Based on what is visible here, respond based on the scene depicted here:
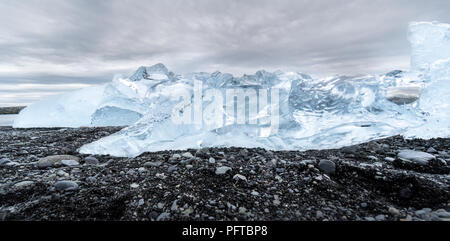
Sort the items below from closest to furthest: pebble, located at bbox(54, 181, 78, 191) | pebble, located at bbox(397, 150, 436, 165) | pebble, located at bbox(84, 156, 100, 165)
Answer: pebble, located at bbox(54, 181, 78, 191)
pebble, located at bbox(397, 150, 436, 165)
pebble, located at bbox(84, 156, 100, 165)

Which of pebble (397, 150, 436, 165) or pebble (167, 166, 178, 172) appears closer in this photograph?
pebble (167, 166, 178, 172)

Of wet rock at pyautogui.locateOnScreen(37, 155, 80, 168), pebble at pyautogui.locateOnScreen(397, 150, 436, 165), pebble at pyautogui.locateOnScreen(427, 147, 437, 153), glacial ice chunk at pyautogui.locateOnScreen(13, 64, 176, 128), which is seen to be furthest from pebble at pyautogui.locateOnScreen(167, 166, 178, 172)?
glacial ice chunk at pyautogui.locateOnScreen(13, 64, 176, 128)

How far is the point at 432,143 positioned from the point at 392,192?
2.79 m

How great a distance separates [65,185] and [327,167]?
2774 millimetres

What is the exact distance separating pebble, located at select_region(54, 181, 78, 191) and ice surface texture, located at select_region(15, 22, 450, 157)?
4.39 ft

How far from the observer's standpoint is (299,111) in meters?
4.66

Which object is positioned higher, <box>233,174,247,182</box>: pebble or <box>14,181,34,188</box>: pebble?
<box>233,174,247,182</box>: pebble

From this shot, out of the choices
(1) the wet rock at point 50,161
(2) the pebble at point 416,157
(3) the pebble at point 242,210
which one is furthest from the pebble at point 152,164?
(2) the pebble at point 416,157

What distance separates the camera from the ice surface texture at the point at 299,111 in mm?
3933

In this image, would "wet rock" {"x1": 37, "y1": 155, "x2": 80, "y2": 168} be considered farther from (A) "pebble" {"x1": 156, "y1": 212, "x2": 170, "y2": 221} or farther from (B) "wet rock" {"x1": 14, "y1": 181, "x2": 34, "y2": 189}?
(A) "pebble" {"x1": 156, "y1": 212, "x2": 170, "y2": 221}

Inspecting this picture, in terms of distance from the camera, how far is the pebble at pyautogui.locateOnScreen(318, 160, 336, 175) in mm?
2427

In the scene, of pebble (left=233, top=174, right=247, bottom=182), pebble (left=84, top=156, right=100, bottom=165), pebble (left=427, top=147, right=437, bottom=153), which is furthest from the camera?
pebble (left=427, top=147, right=437, bottom=153)

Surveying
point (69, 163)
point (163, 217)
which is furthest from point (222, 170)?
point (69, 163)

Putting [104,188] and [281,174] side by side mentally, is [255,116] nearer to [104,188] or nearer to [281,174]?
[281,174]
